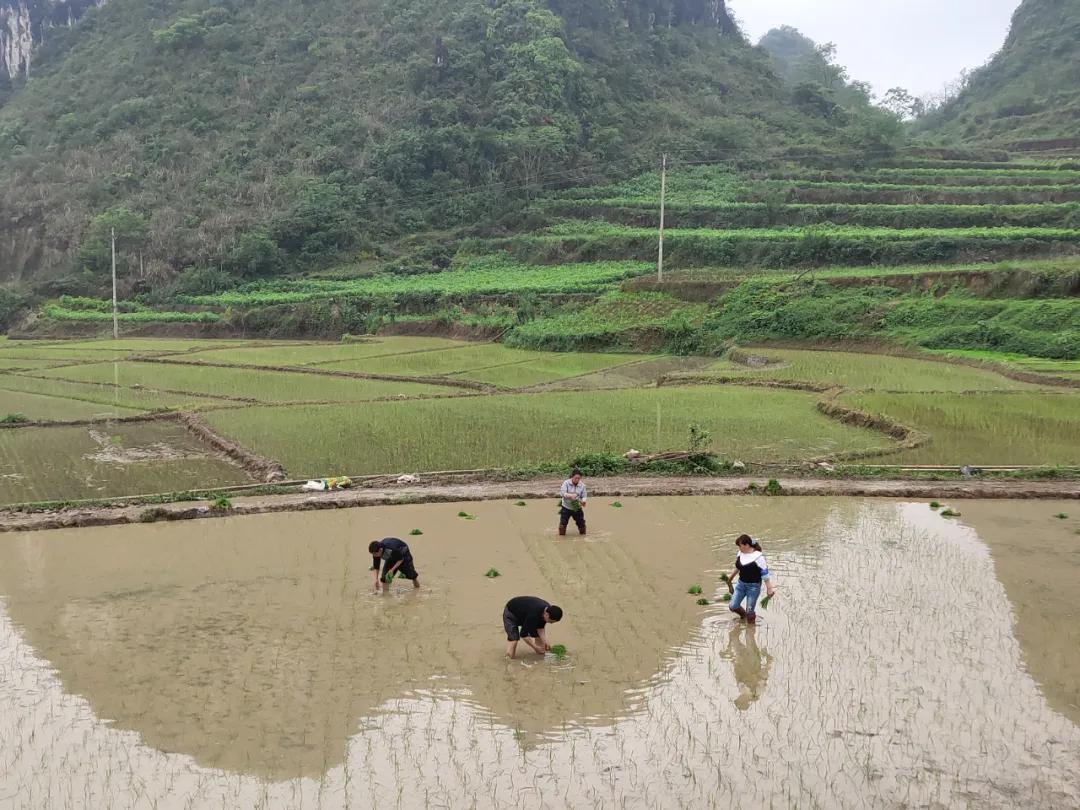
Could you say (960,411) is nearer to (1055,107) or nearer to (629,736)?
(629,736)

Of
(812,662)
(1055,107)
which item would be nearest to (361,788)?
(812,662)

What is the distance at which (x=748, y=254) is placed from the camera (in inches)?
1425

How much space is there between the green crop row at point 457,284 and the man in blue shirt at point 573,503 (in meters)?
24.9

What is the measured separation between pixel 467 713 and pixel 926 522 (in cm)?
688

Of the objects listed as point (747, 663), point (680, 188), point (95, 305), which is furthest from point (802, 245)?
point (95, 305)

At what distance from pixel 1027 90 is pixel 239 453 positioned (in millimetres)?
67283

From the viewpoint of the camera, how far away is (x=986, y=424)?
15438mm

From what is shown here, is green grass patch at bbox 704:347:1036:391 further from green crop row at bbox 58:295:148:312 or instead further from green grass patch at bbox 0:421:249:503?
green crop row at bbox 58:295:148:312

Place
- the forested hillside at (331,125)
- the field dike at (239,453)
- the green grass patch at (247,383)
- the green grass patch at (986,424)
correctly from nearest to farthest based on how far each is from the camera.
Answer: the field dike at (239,453) → the green grass patch at (986,424) → the green grass patch at (247,383) → the forested hillside at (331,125)

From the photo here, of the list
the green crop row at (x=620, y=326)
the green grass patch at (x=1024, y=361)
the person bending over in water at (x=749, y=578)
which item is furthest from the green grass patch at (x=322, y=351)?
the person bending over in water at (x=749, y=578)

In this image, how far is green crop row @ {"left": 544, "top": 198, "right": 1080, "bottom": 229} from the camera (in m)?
33.5

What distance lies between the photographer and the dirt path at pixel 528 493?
10.8 m

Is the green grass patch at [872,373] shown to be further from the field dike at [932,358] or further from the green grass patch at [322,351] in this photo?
the green grass patch at [322,351]

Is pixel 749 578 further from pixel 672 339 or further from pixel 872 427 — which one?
pixel 672 339
